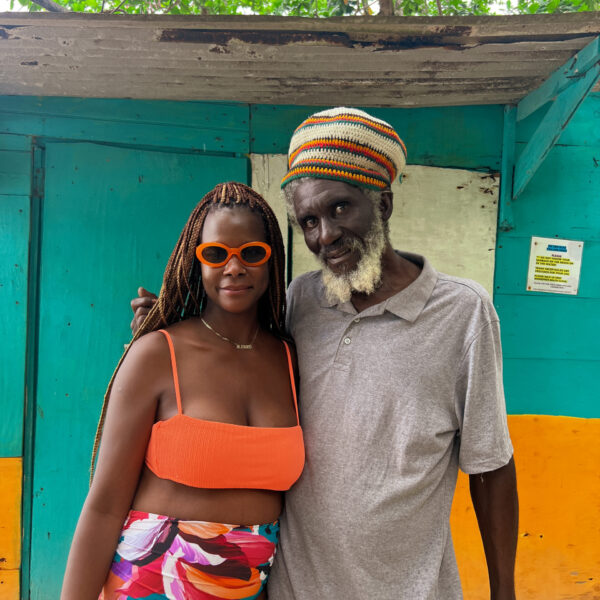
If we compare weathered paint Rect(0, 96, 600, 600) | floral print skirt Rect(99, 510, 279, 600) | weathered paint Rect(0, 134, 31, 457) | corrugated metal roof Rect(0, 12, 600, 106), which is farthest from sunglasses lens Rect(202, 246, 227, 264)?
weathered paint Rect(0, 134, 31, 457)

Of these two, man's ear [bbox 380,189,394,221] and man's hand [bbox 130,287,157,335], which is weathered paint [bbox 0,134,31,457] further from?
man's ear [bbox 380,189,394,221]

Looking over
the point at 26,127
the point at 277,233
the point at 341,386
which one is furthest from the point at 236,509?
the point at 26,127

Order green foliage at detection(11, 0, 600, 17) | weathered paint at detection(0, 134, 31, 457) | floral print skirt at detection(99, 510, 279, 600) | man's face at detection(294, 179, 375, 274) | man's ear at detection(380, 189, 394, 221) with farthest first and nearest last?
green foliage at detection(11, 0, 600, 17)
weathered paint at detection(0, 134, 31, 457)
man's ear at detection(380, 189, 394, 221)
man's face at detection(294, 179, 375, 274)
floral print skirt at detection(99, 510, 279, 600)

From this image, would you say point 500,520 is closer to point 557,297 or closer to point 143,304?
point 143,304

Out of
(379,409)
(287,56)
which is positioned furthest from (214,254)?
(287,56)

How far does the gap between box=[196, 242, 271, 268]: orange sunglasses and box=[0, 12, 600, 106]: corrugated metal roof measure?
109 cm

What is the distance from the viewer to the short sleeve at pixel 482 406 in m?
1.51

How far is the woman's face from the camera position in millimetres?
1552

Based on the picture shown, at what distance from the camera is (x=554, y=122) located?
2471mm

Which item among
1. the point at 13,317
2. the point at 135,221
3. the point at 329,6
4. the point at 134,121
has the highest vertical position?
the point at 329,6

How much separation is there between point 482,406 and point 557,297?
1777 mm

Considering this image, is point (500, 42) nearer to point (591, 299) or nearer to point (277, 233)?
point (277, 233)

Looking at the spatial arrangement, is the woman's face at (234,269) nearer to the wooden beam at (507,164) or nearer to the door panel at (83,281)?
the door panel at (83,281)

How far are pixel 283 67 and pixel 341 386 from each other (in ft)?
5.35
